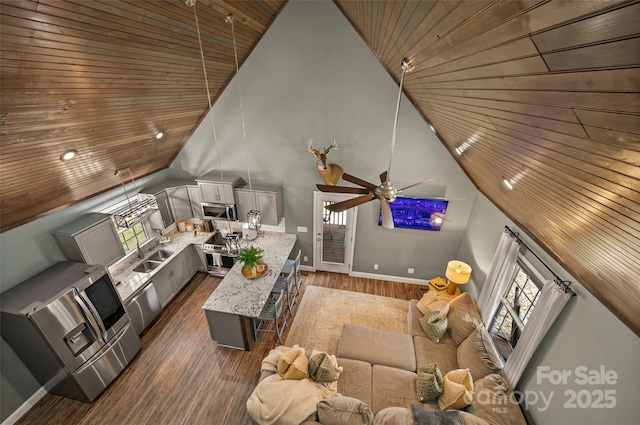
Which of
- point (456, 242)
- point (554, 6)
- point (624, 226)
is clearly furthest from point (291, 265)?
point (554, 6)

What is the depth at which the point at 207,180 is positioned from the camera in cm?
489

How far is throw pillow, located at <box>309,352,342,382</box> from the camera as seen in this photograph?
2.99m

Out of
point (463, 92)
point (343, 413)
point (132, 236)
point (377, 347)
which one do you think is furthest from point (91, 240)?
point (463, 92)

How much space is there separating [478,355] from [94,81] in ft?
16.2

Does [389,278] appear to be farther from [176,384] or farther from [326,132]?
[176,384]

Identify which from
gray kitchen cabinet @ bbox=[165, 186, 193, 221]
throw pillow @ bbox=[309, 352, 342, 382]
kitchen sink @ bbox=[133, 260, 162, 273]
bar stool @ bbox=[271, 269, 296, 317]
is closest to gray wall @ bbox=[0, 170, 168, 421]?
kitchen sink @ bbox=[133, 260, 162, 273]

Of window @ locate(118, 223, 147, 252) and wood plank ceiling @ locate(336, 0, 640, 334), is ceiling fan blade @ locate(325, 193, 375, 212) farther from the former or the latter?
window @ locate(118, 223, 147, 252)

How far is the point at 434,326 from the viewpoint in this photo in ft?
12.2

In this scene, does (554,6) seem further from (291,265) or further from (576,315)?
(291,265)

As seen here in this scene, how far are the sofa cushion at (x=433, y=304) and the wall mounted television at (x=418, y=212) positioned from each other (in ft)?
4.08

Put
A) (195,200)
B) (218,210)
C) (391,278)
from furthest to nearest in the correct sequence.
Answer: (391,278) → (195,200) → (218,210)

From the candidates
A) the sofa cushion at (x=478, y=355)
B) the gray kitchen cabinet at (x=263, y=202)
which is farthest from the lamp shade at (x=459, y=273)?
the gray kitchen cabinet at (x=263, y=202)

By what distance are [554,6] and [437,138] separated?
3.97m

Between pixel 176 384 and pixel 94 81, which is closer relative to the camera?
pixel 94 81
